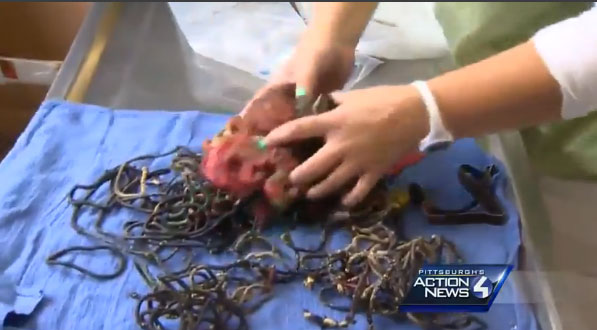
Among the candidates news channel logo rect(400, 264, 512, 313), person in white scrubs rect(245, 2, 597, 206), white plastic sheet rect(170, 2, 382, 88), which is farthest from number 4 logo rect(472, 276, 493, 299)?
white plastic sheet rect(170, 2, 382, 88)

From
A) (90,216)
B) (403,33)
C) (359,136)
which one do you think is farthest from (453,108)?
(403,33)

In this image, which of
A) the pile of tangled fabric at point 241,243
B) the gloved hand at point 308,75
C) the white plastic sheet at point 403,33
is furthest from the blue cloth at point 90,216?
the white plastic sheet at point 403,33

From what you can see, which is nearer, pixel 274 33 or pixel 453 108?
pixel 453 108

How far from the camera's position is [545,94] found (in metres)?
0.69

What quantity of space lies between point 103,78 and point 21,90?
0.67 ft

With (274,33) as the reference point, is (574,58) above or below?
above

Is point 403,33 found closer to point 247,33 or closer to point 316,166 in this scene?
point 247,33

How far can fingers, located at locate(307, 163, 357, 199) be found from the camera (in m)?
0.74

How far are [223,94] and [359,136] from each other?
15.4 inches

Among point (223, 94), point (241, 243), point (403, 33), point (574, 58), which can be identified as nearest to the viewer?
point (574, 58)

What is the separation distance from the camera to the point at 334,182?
75 cm

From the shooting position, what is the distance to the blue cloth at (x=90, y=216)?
28.3 inches

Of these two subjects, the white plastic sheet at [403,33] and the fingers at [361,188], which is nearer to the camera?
the fingers at [361,188]

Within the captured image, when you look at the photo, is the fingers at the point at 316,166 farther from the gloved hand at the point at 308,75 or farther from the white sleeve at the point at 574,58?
the white sleeve at the point at 574,58
